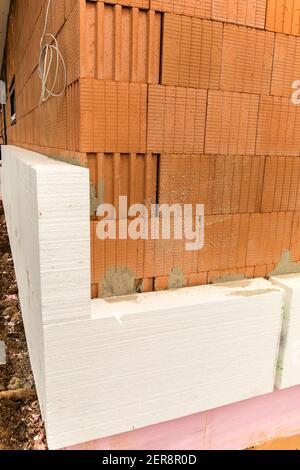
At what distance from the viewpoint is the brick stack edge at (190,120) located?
5.73 ft

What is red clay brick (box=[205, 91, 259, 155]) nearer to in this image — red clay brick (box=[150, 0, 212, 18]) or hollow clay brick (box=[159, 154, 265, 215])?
hollow clay brick (box=[159, 154, 265, 215])

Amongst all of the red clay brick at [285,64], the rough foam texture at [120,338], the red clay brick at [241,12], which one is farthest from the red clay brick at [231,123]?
the rough foam texture at [120,338]

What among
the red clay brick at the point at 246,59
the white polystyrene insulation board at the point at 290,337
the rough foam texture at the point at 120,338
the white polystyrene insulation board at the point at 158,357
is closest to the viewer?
the rough foam texture at the point at 120,338

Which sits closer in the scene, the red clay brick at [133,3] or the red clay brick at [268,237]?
the red clay brick at [133,3]

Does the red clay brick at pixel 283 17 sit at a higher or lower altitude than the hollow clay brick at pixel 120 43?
higher

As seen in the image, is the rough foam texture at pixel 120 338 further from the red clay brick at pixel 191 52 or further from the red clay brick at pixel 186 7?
the red clay brick at pixel 186 7

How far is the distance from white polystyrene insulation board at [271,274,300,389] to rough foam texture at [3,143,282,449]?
53 mm

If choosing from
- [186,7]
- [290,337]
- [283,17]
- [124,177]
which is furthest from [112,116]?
[290,337]

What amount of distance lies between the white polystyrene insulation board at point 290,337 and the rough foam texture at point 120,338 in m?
0.05

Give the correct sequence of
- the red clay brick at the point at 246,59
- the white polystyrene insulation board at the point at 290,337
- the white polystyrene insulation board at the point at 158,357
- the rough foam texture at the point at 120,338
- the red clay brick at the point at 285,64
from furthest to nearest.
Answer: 1. the white polystyrene insulation board at the point at 290,337
2. the red clay brick at the point at 285,64
3. the red clay brick at the point at 246,59
4. the white polystyrene insulation board at the point at 158,357
5. the rough foam texture at the point at 120,338

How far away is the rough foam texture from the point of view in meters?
1.65

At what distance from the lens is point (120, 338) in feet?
5.96

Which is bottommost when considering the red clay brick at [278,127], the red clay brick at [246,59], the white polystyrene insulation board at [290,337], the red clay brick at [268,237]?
the white polystyrene insulation board at [290,337]

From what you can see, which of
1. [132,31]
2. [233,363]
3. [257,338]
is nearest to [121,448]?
[233,363]
